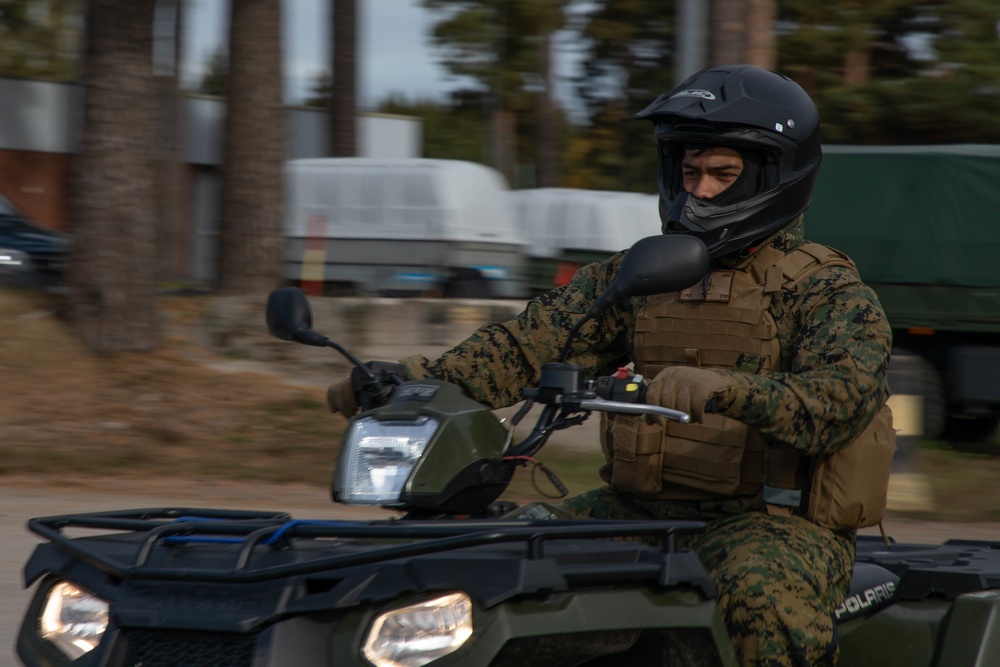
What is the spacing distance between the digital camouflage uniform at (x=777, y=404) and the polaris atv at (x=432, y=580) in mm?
218

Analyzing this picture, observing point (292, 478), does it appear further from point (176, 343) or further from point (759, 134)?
point (759, 134)

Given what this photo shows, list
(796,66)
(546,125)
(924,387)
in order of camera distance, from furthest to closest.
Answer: (546,125) → (796,66) → (924,387)

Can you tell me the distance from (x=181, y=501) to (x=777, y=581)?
7201 mm

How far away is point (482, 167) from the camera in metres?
22.7

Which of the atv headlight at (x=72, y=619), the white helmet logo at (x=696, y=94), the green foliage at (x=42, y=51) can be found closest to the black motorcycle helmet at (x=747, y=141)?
the white helmet logo at (x=696, y=94)

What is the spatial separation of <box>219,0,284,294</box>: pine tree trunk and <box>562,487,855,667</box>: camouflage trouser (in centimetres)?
1183

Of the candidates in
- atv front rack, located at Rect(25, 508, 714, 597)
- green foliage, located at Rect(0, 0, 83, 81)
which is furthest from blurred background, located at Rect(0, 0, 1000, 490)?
atv front rack, located at Rect(25, 508, 714, 597)

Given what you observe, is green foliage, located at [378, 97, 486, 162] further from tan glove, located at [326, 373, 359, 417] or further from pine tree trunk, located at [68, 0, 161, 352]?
tan glove, located at [326, 373, 359, 417]

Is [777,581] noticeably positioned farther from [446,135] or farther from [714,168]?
[446,135]

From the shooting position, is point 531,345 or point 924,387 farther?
point 924,387

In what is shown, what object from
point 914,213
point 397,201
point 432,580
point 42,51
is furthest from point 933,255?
point 42,51

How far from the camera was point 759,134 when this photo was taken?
11.0 ft

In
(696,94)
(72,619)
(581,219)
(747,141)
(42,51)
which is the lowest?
(72,619)

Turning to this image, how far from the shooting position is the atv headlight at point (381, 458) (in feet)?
9.29
